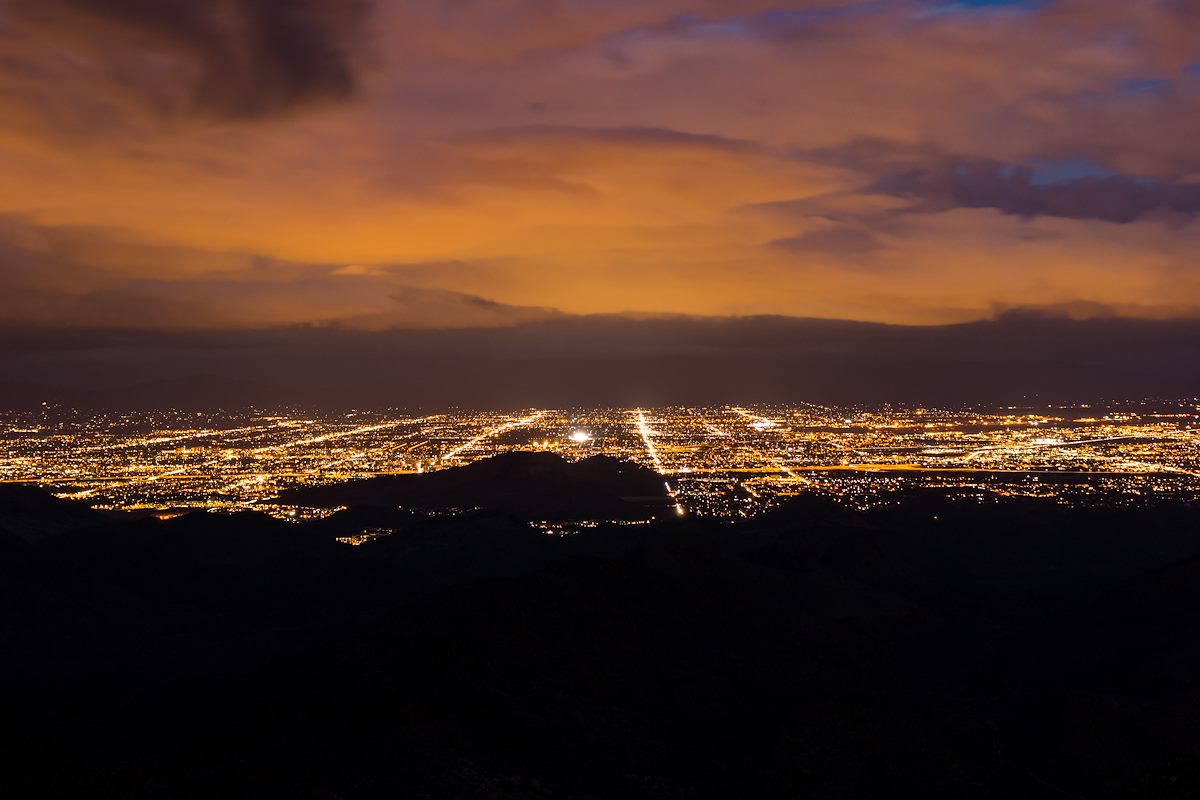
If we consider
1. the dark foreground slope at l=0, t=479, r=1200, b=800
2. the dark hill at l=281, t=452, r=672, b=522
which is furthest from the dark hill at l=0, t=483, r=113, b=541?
the dark hill at l=281, t=452, r=672, b=522

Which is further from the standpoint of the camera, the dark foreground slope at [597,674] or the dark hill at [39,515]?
the dark hill at [39,515]

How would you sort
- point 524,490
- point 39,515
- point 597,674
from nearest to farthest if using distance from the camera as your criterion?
point 597,674
point 39,515
point 524,490

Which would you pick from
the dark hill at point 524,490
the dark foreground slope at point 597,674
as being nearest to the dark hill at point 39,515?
the dark foreground slope at point 597,674

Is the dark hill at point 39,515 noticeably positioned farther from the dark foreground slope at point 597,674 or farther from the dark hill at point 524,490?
A: the dark hill at point 524,490

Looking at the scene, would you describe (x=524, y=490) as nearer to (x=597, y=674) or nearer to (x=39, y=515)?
(x=39, y=515)

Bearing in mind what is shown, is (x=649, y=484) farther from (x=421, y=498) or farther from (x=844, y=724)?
(x=844, y=724)

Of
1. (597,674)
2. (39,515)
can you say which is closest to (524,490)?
(39,515)

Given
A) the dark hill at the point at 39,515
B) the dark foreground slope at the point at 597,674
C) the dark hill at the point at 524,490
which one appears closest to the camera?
the dark foreground slope at the point at 597,674

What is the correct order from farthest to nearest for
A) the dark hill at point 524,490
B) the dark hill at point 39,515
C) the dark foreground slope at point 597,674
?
the dark hill at point 524,490, the dark hill at point 39,515, the dark foreground slope at point 597,674
